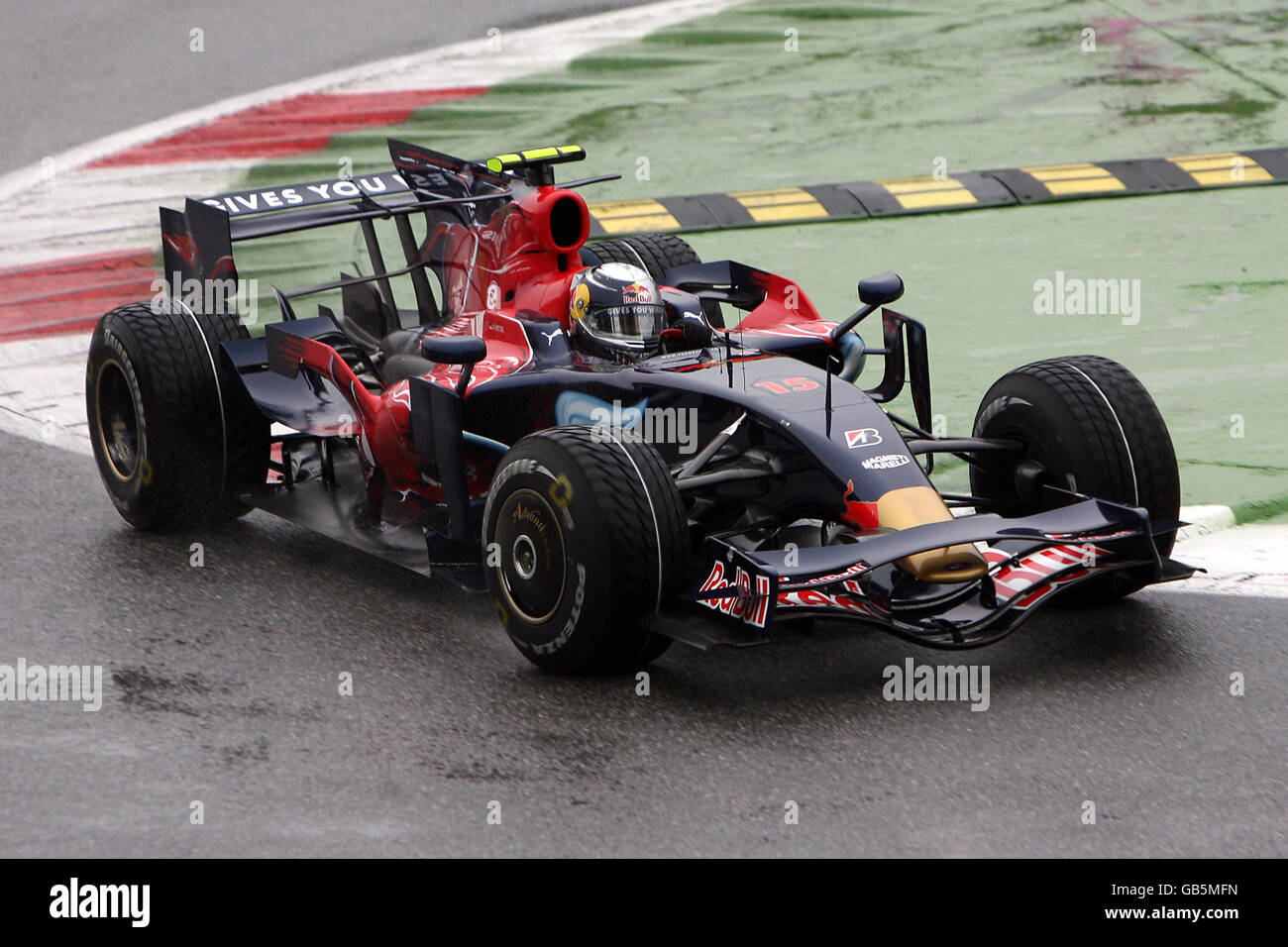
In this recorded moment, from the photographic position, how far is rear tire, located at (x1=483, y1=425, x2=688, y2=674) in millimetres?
5785

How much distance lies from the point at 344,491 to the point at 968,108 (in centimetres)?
917

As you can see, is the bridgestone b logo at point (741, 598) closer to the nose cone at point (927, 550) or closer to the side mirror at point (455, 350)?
the nose cone at point (927, 550)

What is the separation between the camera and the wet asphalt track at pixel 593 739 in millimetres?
5121

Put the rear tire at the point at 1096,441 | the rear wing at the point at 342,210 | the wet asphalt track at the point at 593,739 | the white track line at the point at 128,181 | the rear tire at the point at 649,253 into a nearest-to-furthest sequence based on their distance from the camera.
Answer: the wet asphalt track at the point at 593,739, the rear tire at the point at 1096,441, the rear wing at the point at 342,210, the rear tire at the point at 649,253, the white track line at the point at 128,181

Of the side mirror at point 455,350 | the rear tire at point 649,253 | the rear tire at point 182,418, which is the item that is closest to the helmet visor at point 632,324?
the side mirror at point 455,350

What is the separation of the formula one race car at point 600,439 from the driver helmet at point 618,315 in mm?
12

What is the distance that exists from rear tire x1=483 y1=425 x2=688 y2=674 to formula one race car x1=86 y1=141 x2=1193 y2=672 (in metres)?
0.01

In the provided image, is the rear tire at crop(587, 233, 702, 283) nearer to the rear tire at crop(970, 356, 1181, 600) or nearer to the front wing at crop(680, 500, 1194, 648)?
the rear tire at crop(970, 356, 1181, 600)

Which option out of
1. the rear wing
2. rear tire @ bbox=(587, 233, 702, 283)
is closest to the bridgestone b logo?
the rear wing

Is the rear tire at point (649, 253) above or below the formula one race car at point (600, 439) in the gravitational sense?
above

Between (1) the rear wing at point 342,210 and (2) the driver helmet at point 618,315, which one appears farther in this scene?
(1) the rear wing at point 342,210
